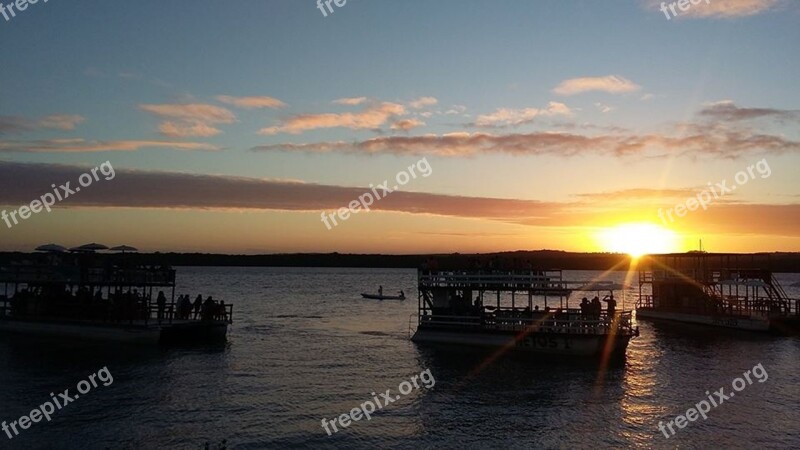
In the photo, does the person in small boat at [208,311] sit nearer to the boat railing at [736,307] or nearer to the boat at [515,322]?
the boat at [515,322]

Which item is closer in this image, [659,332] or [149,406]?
[149,406]

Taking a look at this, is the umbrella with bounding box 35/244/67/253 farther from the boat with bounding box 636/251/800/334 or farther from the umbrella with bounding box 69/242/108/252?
the boat with bounding box 636/251/800/334

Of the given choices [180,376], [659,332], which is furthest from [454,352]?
[659,332]

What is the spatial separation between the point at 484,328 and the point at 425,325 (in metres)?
4.32

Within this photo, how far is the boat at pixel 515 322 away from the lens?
3678 centimetres

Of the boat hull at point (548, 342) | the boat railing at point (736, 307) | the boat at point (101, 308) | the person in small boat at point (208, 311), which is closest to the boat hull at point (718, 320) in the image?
the boat railing at point (736, 307)

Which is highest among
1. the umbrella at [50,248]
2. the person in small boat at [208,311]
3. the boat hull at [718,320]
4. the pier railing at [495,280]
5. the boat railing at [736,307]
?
the umbrella at [50,248]

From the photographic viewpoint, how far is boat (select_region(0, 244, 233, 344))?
40250 mm

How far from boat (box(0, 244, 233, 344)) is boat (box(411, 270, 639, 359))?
13.9m

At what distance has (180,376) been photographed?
103ft

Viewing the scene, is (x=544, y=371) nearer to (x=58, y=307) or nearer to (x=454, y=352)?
(x=454, y=352)

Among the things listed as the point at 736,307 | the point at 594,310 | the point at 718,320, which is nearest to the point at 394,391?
the point at 594,310

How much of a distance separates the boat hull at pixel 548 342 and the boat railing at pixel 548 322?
0.44 m

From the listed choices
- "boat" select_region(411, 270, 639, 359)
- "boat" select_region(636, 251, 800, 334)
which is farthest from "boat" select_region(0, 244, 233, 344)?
"boat" select_region(636, 251, 800, 334)
